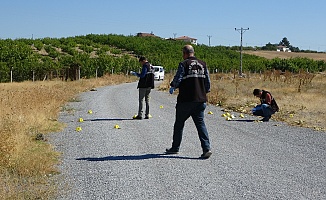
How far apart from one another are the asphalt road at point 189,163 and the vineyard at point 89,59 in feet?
114

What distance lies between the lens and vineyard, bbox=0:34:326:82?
46.1 metres

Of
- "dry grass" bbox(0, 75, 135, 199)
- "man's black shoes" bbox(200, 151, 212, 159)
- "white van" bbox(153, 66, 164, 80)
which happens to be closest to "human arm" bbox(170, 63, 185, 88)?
"man's black shoes" bbox(200, 151, 212, 159)

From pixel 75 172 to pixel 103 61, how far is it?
51619 millimetres

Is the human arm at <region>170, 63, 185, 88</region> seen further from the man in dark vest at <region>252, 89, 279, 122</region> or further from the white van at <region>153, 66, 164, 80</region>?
the white van at <region>153, 66, 164, 80</region>

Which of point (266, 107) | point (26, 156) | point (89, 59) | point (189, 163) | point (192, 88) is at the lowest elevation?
point (189, 163)

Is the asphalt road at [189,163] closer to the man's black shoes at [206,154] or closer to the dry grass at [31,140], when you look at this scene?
the man's black shoes at [206,154]

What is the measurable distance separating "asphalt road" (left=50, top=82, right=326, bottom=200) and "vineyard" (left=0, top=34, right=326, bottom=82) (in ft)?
114

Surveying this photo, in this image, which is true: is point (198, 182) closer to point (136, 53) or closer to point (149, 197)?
point (149, 197)

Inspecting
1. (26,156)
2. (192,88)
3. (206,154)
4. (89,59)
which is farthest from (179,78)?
(89,59)

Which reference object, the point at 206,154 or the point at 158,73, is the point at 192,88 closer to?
the point at 206,154

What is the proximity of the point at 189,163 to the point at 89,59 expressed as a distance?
51.7 metres

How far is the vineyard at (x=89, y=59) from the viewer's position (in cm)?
4612

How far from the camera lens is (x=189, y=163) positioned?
7.44 metres

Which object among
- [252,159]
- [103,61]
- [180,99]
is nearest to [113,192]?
[180,99]
